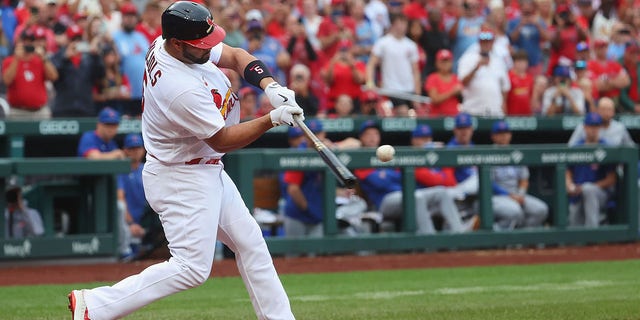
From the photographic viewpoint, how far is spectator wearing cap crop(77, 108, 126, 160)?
36.2 ft

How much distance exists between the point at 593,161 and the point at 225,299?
6.05 meters

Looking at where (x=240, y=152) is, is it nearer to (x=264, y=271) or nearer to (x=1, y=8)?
(x=1, y=8)

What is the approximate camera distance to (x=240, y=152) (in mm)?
11164

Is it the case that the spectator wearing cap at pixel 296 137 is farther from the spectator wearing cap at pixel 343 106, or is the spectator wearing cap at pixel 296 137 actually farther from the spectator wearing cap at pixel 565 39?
the spectator wearing cap at pixel 565 39

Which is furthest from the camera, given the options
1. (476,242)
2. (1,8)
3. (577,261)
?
(1,8)

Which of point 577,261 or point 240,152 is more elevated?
point 240,152

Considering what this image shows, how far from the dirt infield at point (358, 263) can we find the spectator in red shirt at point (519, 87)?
8.95 ft

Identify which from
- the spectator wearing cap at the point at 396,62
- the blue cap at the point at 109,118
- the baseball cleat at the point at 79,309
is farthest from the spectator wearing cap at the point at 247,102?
the baseball cleat at the point at 79,309

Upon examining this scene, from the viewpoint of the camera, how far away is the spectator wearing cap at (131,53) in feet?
41.6

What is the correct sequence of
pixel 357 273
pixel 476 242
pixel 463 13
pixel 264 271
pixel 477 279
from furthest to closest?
pixel 463 13 → pixel 476 242 → pixel 357 273 → pixel 477 279 → pixel 264 271

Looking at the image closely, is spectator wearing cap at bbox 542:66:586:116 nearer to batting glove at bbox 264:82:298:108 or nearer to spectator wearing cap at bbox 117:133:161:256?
spectator wearing cap at bbox 117:133:161:256

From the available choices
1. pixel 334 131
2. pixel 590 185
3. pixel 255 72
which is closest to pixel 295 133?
pixel 334 131

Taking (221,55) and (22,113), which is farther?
(22,113)

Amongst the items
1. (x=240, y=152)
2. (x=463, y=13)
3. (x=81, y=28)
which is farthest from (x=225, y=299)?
(x=463, y=13)
